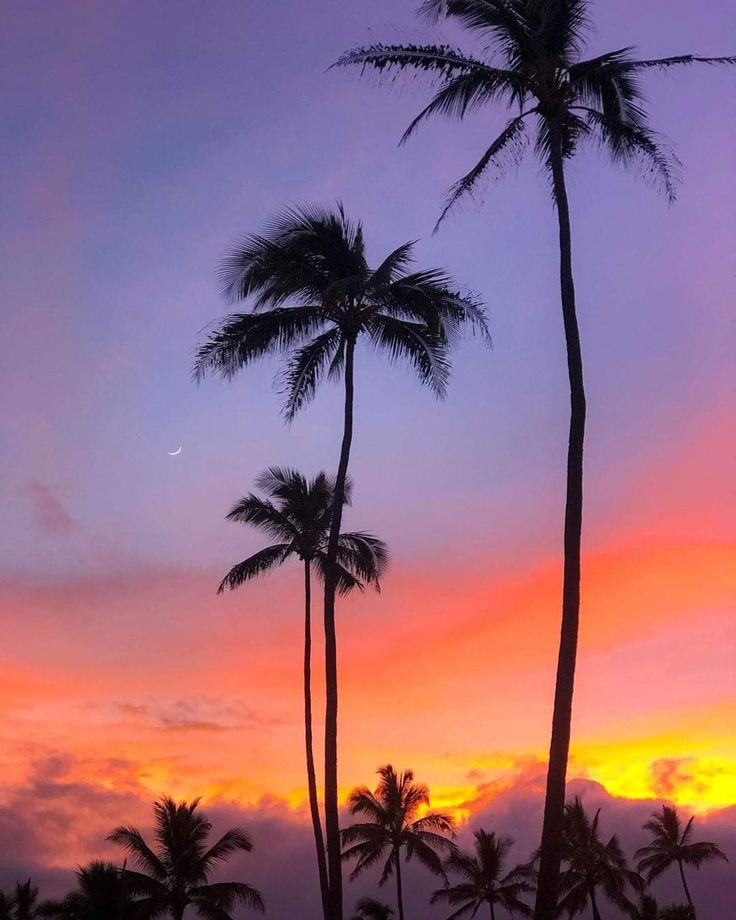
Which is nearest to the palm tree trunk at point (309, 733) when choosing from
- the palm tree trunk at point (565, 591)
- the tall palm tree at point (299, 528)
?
the tall palm tree at point (299, 528)

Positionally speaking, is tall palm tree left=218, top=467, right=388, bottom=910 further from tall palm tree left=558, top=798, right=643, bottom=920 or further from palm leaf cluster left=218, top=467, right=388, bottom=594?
tall palm tree left=558, top=798, right=643, bottom=920

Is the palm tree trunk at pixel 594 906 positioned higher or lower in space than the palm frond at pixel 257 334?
lower

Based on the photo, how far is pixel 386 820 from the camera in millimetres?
53594

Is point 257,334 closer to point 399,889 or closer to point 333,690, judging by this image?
point 333,690

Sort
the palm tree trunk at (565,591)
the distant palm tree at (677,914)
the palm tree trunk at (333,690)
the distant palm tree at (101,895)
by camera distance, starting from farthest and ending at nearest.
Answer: the distant palm tree at (677,914), the distant palm tree at (101,895), the palm tree trunk at (333,690), the palm tree trunk at (565,591)

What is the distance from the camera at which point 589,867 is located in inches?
2291

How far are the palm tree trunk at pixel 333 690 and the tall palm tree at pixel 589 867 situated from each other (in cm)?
3971

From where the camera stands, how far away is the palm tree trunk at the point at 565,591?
13.9 metres

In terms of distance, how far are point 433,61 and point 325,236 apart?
22.5ft

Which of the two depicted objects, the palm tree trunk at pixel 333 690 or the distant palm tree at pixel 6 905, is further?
the distant palm tree at pixel 6 905

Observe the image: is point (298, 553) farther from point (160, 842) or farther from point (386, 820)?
point (386, 820)

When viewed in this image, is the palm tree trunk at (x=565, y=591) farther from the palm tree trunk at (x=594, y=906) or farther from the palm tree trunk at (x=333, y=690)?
the palm tree trunk at (x=594, y=906)

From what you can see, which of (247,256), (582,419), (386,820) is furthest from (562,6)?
(386,820)

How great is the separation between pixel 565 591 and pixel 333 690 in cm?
921
